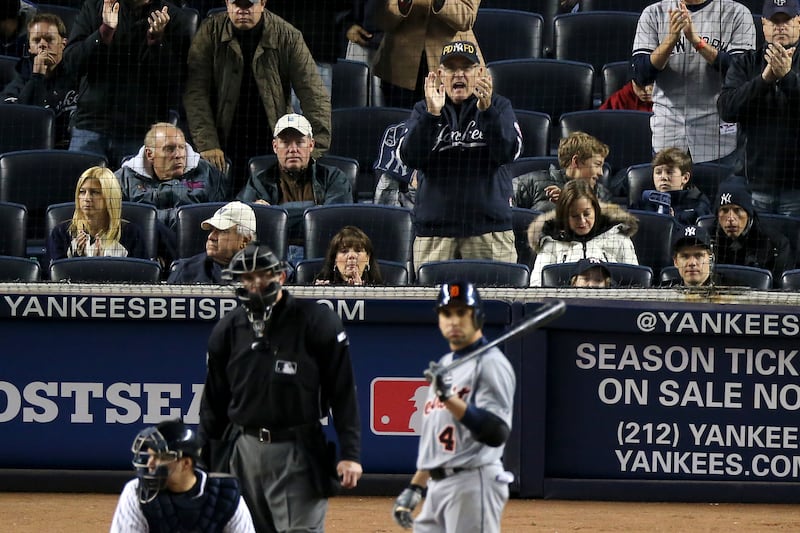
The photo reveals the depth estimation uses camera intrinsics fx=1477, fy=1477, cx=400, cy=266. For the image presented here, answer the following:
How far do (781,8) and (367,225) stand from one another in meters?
3.70

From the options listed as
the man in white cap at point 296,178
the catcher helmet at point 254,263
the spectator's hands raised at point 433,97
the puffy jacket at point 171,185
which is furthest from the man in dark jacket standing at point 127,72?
the catcher helmet at point 254,263

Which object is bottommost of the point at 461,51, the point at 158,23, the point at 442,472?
the point at 442,472

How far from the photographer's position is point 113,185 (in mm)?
9992

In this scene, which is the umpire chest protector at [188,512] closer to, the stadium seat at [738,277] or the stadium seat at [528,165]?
the stadium seat at [738,277]

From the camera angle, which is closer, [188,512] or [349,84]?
[188,512]

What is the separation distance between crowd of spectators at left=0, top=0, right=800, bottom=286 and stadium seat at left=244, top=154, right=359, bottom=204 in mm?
119

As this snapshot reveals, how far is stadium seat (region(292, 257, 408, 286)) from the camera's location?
32.0ft

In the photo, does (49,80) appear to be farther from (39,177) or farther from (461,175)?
(461,175)

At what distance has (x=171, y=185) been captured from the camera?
10.9 metres

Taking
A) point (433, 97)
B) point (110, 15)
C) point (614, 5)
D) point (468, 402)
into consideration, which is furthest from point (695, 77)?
point (468, 402)

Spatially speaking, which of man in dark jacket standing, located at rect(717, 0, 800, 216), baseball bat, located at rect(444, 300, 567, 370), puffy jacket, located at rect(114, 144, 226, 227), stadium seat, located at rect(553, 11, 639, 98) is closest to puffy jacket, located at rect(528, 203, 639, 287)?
man in dark jacket standing, located at rect(717, 0, 800, 216)

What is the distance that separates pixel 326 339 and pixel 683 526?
3.15 meters

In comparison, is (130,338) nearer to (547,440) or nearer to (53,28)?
(547,440)

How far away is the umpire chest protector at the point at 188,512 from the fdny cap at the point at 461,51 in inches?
203
